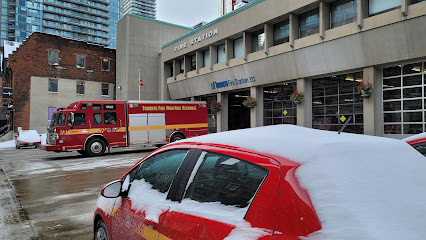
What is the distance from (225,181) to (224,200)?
142 mm

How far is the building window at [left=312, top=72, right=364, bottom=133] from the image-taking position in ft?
54.4

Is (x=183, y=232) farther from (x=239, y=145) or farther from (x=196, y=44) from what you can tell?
(x=196, y=44)

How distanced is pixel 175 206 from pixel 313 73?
56.4ft

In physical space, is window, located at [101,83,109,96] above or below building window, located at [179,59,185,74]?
below

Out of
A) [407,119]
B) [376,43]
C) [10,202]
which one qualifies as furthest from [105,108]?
[407,119]

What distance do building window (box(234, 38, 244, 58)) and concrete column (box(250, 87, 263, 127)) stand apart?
3.15 m

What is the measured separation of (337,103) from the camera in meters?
17.6

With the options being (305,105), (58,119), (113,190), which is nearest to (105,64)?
(58,119)

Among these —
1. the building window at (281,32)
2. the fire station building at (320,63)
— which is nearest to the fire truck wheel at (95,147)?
the fire station building at (320,63)

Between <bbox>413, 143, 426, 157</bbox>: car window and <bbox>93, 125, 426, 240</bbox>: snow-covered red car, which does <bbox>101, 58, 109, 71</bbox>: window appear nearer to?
<bbox>413, 143, 426, 157</bbox>: car window

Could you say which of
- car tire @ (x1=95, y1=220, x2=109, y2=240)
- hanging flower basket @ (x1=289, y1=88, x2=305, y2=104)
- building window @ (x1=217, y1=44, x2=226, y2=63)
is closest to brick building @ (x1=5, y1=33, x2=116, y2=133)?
building window @ (x1=217, y1=44, x2=226, y2=63)

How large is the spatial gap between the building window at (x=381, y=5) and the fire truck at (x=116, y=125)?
11087mm

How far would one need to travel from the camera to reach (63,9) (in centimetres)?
11612

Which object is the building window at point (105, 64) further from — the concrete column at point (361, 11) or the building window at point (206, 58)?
the concrete column at point (361, 11)
